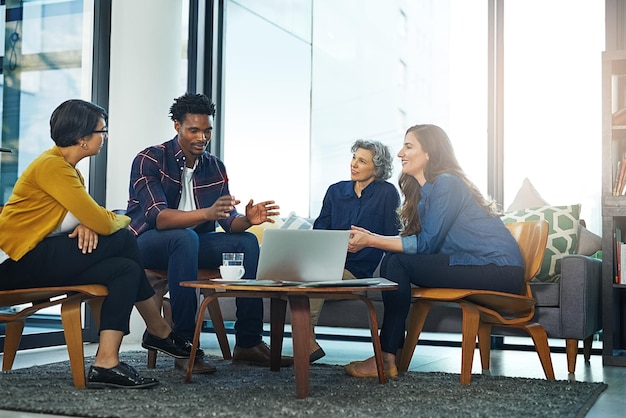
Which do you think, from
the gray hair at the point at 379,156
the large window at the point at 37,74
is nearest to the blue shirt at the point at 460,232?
the gray hair at the point at 379,156

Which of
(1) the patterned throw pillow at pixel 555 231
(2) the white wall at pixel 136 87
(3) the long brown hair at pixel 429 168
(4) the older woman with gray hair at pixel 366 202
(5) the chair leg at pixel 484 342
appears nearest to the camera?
(3) the long brown hair at pixel 429 168

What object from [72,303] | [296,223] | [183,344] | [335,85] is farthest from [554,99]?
[72,303]

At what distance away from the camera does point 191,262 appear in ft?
10.5

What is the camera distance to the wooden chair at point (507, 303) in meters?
3.03

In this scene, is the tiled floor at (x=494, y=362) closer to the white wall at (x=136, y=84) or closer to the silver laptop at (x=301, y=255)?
the silver laptop at (x=301, y=255)

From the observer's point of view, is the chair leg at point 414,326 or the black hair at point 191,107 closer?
the chair leg at point 414,326

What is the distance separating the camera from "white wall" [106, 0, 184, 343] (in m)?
4.80

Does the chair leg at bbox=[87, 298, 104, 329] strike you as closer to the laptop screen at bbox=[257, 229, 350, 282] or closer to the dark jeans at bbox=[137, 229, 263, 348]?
the dark jeans at bbox=[137, 229, 263, 348]

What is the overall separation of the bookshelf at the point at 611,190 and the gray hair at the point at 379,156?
42.1 inches

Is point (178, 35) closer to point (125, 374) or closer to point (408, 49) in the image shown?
point (408, 49)

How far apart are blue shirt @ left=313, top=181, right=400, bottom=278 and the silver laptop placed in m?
1.17

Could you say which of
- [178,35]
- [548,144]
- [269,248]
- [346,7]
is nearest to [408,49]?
[346,7]

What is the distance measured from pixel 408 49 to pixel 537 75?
85 centimetres

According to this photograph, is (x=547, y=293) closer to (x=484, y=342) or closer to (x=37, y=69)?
(x=484, y=342)
